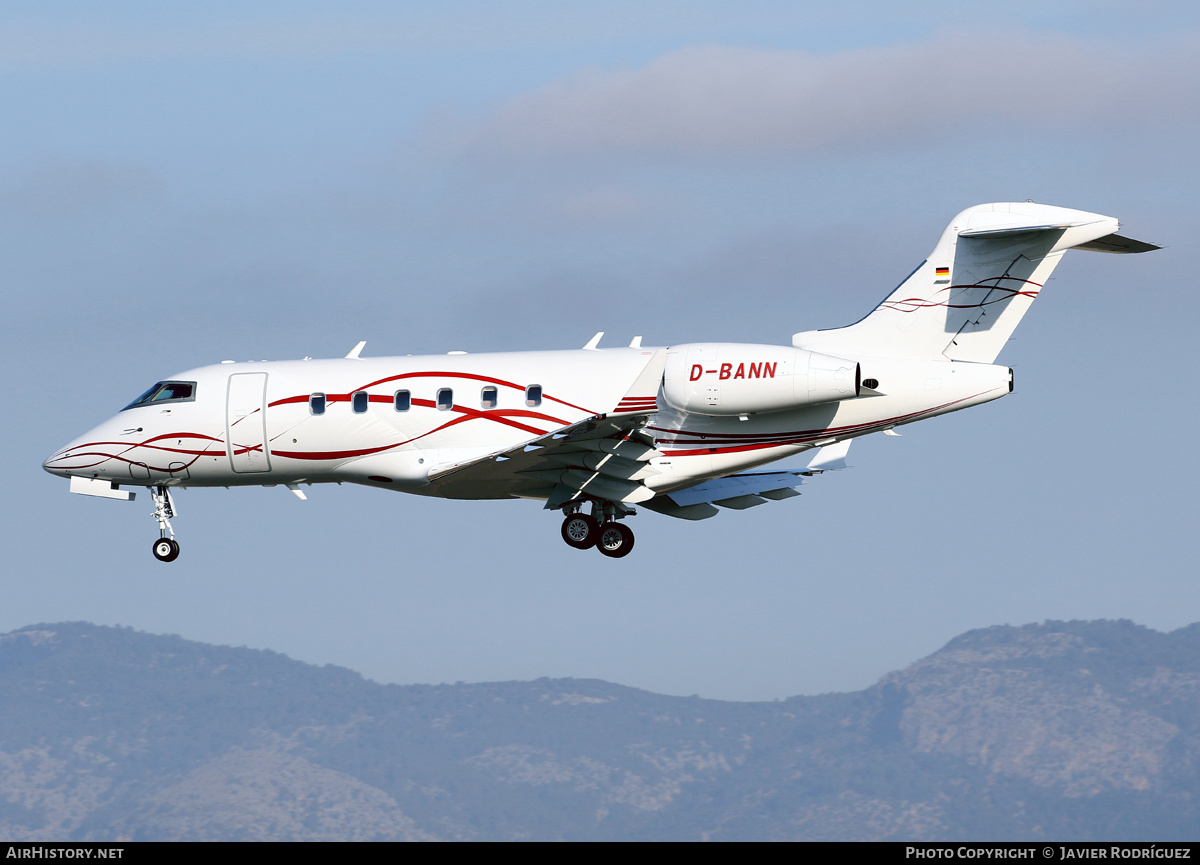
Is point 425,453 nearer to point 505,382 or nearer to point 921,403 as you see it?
point 505,382

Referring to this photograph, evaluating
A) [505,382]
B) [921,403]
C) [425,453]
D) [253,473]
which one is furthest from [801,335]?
[253,473]

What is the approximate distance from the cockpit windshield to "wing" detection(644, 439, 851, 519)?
33.2ft

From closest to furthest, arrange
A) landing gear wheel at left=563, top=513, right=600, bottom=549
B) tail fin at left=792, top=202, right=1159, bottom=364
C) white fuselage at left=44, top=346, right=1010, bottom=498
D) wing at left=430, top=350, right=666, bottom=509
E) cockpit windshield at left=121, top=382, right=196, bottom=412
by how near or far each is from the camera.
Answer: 1. wing at left=430, top=350, right=666, bottom=509
2. tail fin at left=792, top=202, right=1159, bottom=364
3. white fuselage at left=44, top=346, right=1010, bottom=498
4. landing gear wheel at left=563, top=513, right=600, bottom=549
5. cockpit windshield at left=121, top=382, right=196, bottom=412

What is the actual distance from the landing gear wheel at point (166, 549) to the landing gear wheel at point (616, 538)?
9.22 metres

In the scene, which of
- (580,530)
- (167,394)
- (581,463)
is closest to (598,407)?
(581,463)

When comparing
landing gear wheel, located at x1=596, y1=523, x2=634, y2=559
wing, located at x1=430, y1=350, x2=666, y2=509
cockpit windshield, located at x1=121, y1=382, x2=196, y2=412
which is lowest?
landing gear wheel, located at x1=596, y1=523, x2=634, y2=559

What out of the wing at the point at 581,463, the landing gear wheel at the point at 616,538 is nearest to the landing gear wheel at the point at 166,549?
the wing at the point at 581,463

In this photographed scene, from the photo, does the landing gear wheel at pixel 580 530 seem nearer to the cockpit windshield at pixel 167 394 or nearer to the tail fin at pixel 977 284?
the tail fin at pixel 977 284

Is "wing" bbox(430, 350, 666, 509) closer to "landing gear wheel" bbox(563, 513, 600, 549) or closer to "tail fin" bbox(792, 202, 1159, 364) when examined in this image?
"landing gear wheel" bbox(563, 513, 600, 549)

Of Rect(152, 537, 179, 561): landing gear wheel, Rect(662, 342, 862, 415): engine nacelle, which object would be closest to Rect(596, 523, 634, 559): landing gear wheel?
Rect(662, 342, 862, 415): engine nacelle

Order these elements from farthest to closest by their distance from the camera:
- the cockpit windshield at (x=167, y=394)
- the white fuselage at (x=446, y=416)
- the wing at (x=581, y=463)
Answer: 1. the cockpit windshield at (x=167, y=394)
2. the white fuselage at (x=446, y=416)
3. the wing at (x=581, y=463)

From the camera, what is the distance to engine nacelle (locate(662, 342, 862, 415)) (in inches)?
1156

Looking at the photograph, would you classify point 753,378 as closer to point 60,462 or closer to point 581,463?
point 581,463

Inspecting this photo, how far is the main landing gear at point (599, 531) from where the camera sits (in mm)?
31953
